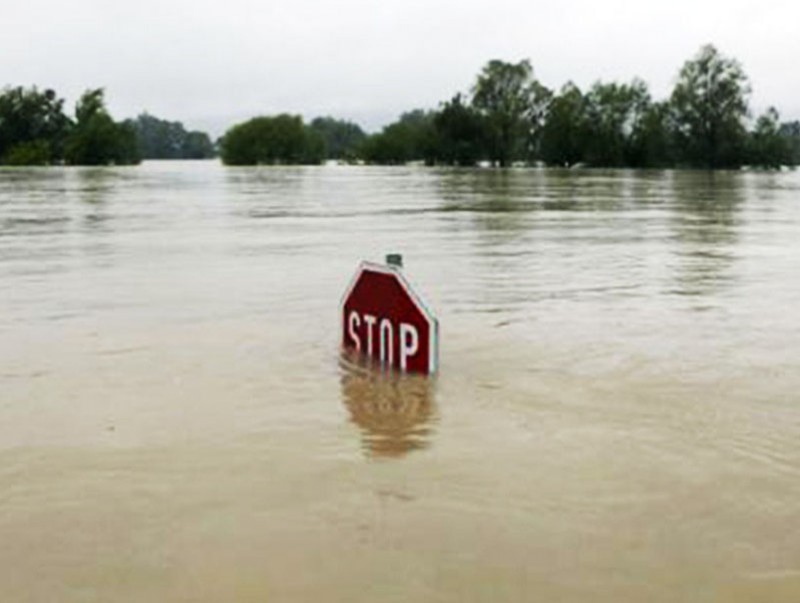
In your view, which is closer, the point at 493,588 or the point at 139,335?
the point at 493,588

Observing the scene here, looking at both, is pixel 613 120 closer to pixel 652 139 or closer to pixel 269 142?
pixel 652 139

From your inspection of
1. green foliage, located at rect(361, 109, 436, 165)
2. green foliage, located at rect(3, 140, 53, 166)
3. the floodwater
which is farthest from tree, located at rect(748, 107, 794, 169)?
the floodwater

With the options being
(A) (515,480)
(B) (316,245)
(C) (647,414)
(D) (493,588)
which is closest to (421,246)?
(B) (316,245)

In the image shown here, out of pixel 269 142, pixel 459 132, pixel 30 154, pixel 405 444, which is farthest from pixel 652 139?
pixel 405 444

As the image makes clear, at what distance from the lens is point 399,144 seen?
14350cm

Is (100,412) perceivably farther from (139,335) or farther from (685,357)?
(685,357)

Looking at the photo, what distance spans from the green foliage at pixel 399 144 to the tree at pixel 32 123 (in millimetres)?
39463

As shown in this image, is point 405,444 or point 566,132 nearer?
point 405,444

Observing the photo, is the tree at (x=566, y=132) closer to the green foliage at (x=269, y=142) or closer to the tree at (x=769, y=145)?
the tree at (x=769, y=145)

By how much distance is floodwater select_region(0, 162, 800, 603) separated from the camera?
3.95 metres

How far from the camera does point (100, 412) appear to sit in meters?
6.30

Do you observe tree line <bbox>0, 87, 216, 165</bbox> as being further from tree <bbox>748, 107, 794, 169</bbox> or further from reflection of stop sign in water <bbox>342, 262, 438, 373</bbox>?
reflection of stop sign in water <bbox>342, 262, 438, 373</bbox>

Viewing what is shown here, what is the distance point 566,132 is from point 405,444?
117455mm

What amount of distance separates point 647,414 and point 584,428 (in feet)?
1.66
